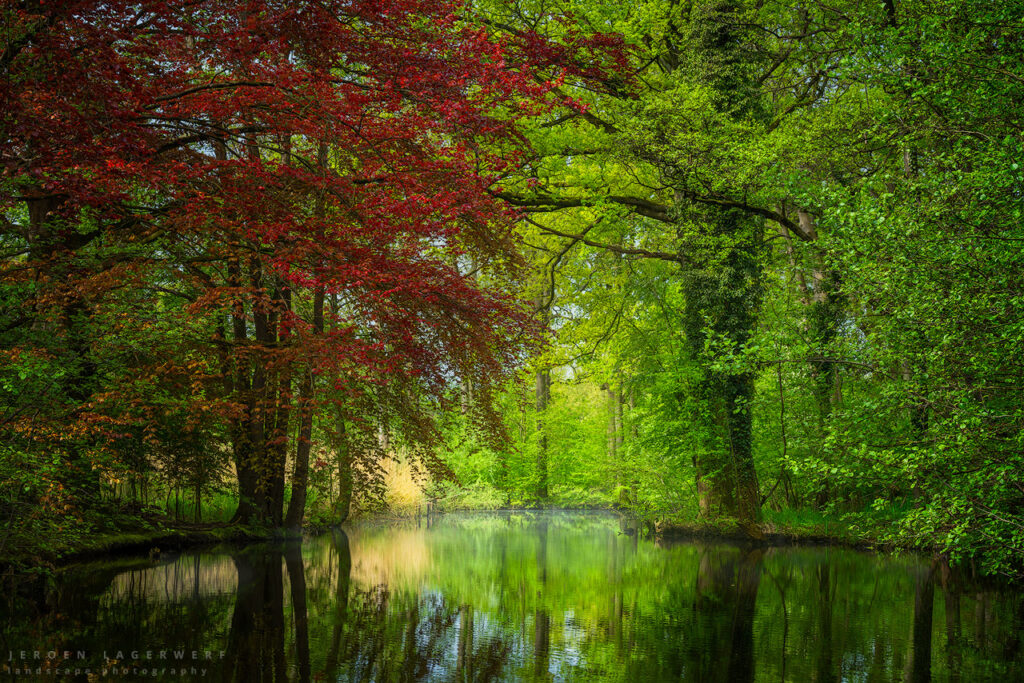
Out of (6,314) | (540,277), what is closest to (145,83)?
(6,314)

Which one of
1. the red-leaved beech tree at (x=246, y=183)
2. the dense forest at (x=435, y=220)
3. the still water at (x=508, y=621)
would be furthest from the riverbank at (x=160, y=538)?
the red-leaved beech tree at (x=246, y=183)

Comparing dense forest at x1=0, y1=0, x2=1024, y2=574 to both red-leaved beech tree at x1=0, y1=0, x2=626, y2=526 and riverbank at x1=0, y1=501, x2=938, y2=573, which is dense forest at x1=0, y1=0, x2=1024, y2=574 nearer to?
red-leaved beech tree at x1=0, y1=0, x2=626, y2=526

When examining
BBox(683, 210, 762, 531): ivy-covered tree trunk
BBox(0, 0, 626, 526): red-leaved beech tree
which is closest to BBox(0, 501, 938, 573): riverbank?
BBox(683, 210, 762, 531): ivy-covered tree trunk

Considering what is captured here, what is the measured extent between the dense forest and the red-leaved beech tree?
47mm

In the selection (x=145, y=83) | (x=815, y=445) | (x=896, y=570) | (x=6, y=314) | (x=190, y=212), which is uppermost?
(x=145, y=83)

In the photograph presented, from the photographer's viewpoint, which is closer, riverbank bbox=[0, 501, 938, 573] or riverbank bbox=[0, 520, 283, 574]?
riverbank bbox=[0, 520, 283, 574]

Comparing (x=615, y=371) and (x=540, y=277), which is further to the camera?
(x=615, y=371)

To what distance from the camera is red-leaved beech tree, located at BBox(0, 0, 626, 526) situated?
6.60 meters

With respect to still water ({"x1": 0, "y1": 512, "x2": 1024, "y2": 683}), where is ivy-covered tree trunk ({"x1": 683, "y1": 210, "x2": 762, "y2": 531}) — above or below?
above

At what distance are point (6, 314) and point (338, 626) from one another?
179 inches

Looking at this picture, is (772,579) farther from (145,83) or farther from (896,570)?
(145,83)

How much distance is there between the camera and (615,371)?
21.0m

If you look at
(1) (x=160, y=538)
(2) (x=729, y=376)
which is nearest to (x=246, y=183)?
(1) (x=160, y=538)

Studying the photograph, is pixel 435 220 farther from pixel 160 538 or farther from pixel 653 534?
pixel 653 534
